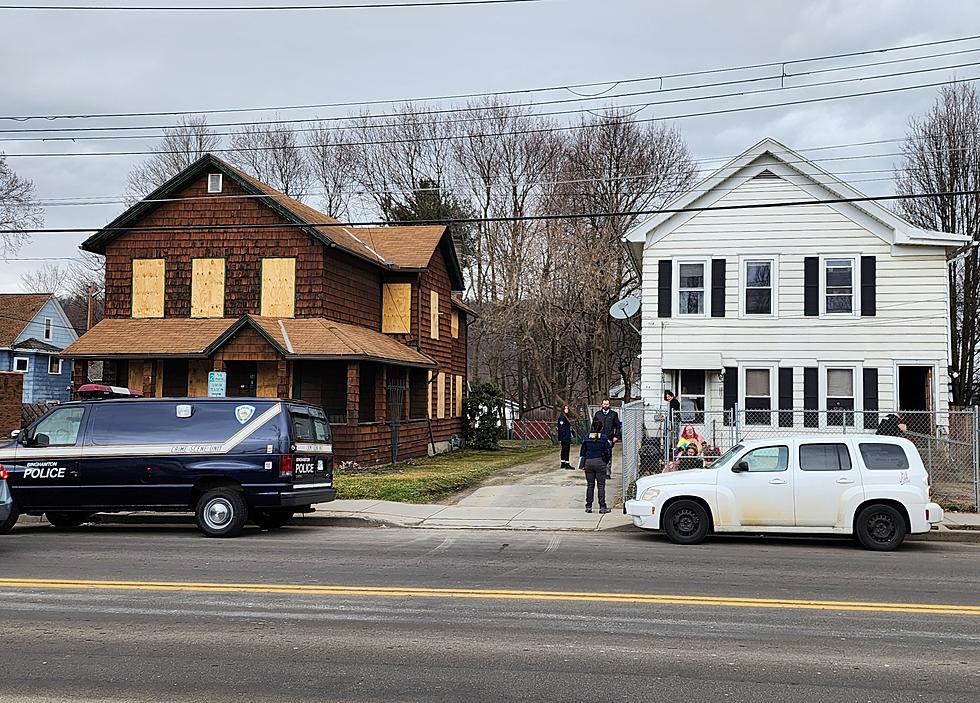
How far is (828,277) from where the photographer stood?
22.9 metres

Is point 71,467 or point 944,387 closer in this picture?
point 71,467

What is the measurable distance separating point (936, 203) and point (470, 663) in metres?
35.0

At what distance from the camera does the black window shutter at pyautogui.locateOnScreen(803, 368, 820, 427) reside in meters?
22.7

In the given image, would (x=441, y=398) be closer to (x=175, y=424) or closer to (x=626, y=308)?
(x=626, y=308)

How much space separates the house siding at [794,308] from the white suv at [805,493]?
953 centimetres

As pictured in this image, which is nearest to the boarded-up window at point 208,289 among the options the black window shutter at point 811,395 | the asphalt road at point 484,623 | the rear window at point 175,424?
the rear window at point 175,424

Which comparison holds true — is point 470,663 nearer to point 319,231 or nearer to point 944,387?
point 944,387

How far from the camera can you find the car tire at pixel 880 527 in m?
13.2

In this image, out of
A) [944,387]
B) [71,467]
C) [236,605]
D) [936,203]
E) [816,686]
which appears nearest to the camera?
[816,686]

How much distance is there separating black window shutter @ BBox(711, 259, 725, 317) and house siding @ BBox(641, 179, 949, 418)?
0.40 ft

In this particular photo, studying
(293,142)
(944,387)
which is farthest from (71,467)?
(293,142)

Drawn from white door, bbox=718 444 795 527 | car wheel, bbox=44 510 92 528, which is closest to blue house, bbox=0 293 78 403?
car wheel, bbox=44 510 92 528

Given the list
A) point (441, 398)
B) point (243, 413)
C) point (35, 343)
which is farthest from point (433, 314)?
point (35, 343)

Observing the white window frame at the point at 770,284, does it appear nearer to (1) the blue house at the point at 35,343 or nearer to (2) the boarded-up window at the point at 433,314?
(2) the boarded-up window at the point at 433,314
